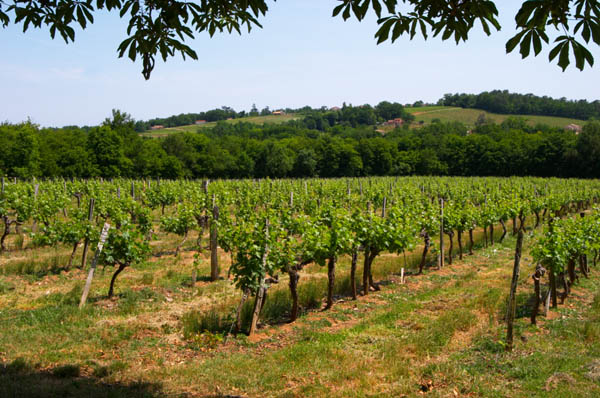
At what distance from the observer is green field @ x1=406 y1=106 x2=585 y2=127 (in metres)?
96.8

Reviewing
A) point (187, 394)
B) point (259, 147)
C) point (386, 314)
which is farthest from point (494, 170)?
point (187, 394)

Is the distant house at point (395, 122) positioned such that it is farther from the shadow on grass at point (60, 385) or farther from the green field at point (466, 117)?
the shadow on grass at point (60, 385)

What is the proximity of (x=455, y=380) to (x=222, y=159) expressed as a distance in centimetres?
5827

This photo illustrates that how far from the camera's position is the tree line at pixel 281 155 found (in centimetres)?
4306

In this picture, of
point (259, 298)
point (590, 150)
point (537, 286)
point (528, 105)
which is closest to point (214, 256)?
point (259, 298)

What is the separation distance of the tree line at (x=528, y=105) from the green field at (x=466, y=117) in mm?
2655

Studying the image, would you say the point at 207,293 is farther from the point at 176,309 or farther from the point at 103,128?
the point at 103,128

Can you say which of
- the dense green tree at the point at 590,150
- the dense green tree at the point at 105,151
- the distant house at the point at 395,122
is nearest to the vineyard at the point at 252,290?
the dense green tree at the point at 105,151

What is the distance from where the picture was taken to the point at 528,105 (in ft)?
355

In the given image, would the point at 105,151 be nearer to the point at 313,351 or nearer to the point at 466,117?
the point at 313,351

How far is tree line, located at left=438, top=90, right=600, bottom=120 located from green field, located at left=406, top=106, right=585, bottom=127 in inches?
105

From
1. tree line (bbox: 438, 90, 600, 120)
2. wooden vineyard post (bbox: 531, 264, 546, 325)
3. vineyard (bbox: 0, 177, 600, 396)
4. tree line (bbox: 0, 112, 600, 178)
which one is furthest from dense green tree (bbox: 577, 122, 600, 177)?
wooden vineyard post (bbox: 531, 264, 546, 325)

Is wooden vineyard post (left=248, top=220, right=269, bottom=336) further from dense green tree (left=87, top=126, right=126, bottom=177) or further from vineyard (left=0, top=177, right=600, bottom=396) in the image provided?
dense green tree (left=87, top=126, right=126, bottom=177)

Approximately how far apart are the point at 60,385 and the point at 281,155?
58.4 m
